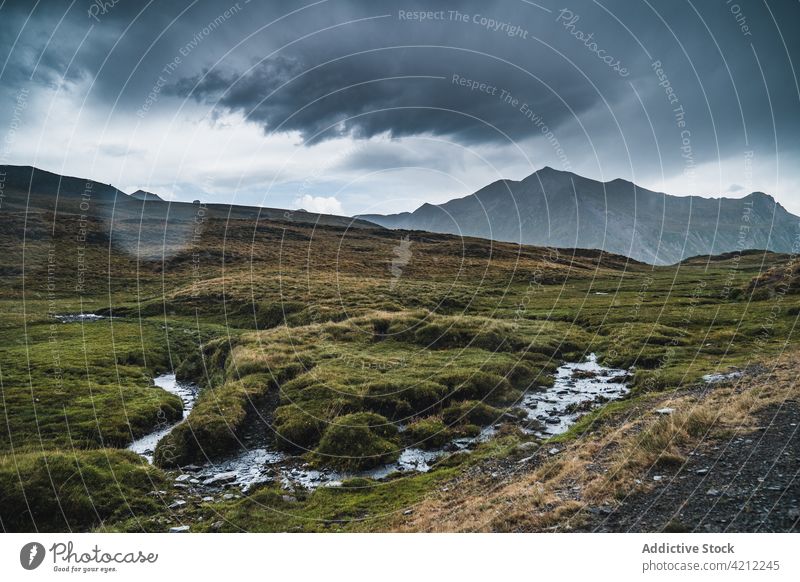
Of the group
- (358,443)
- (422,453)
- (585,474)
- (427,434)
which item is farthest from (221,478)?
(585,474)

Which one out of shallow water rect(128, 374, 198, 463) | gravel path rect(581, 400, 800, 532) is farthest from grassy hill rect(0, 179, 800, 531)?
gravel path rect(581, 400, 800, 532)

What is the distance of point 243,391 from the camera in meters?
21.8

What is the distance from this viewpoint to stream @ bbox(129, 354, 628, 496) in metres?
14.9

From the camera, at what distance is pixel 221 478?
15.1m

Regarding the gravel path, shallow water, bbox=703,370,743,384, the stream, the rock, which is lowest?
the rock

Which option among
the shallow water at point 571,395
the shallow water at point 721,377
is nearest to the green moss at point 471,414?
the shallow water at point 571,395

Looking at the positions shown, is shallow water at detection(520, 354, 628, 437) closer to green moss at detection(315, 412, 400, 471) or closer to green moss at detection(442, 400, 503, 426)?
green moss at detection(442, 400, 503, 426)

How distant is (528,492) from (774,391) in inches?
423

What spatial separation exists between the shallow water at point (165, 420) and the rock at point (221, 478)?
321 cm

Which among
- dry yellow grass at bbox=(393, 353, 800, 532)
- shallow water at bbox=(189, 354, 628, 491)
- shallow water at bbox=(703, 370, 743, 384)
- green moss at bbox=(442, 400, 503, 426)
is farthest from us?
shallow water at bbox=(703, 370, 743, 384)

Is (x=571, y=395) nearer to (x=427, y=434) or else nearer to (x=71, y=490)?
(x=427, y=434)

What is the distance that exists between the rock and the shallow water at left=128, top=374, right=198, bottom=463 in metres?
3.21

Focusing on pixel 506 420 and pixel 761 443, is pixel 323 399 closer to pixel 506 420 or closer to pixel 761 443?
pixel 506 420

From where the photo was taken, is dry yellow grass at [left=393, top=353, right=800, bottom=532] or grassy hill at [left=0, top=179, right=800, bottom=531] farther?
grassy hill at [left=0, top=179, right=800, bottom=531]
